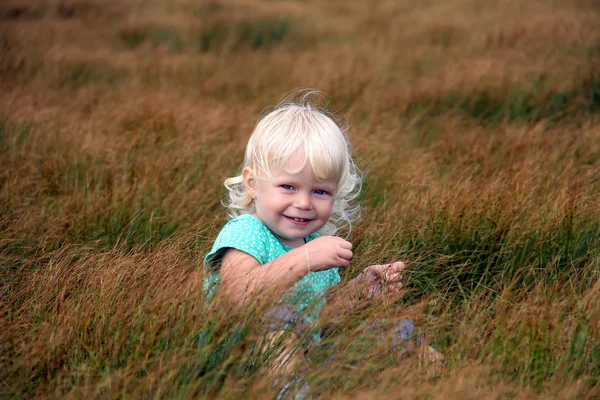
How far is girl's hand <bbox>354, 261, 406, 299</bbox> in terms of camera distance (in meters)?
2.28

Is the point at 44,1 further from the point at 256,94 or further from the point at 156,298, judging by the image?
the point at 156,298

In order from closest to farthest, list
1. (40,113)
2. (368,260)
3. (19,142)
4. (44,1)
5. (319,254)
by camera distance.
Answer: (319,254) → (368,260) → (19,142) → (40,113) → (44,1)

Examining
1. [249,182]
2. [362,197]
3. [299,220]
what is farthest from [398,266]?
[362,197]

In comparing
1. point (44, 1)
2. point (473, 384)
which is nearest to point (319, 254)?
point (473, 384)

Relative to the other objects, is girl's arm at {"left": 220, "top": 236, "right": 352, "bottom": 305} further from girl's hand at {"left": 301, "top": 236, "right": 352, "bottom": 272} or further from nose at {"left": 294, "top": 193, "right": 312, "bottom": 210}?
nose at {"left": 294, "top": 193, "right": 312, "bottom": 210}

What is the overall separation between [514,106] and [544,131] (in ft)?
1.75

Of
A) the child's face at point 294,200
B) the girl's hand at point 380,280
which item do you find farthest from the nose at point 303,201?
the girl's hand at point 380,280

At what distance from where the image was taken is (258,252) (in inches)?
92.6

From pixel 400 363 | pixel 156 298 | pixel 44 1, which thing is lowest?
pixel 400 363

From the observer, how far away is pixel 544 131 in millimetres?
4355

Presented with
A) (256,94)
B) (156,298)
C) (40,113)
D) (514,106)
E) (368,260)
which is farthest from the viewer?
(256,94)

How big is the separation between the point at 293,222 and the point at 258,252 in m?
0.15

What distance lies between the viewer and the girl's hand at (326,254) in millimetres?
2229

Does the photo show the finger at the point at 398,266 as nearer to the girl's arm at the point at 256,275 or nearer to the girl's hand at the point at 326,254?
the girl's hand at the point at 326,254
